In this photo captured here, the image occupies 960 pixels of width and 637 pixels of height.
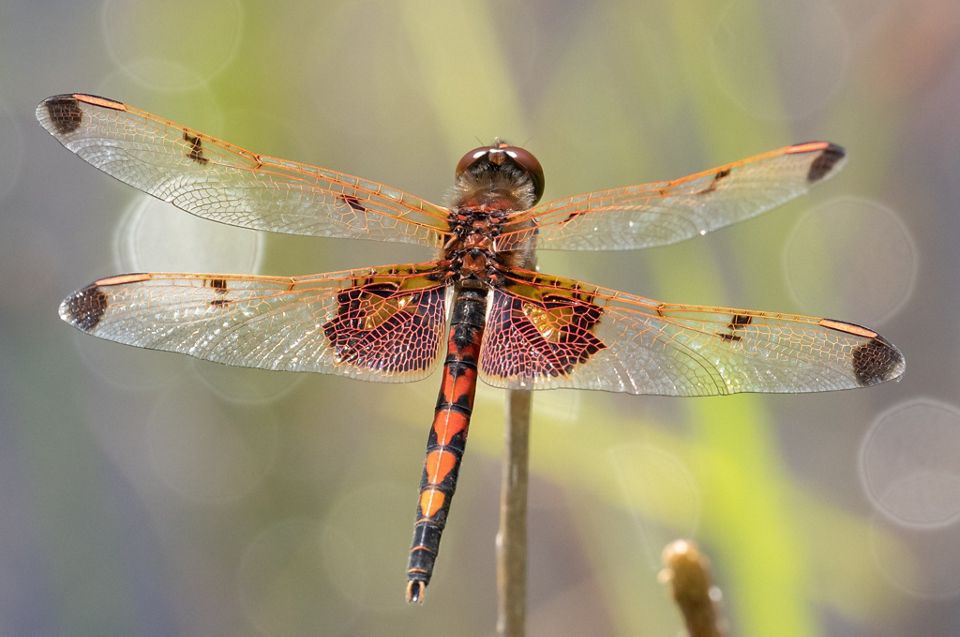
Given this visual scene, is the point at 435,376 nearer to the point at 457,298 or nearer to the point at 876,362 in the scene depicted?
the point at 457,298

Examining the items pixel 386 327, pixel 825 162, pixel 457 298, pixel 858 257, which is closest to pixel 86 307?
pixel 386 327

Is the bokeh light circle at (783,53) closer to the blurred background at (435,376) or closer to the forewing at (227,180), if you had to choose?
the blurred background at (435,376)

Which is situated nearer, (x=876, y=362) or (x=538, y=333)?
(x=876, y=362)

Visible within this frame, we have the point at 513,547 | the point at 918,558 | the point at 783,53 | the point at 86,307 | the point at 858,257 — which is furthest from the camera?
the point at 783,53

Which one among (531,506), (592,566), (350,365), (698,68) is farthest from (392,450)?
(698,68)

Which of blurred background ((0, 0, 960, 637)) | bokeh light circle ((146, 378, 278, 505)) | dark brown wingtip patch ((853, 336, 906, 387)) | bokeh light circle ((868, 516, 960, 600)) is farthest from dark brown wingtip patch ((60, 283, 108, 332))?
bokeh light circle ((868, 516, 960, 600))

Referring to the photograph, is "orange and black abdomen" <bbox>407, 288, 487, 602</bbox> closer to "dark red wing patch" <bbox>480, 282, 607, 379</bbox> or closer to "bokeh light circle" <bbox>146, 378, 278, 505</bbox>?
"dark red wing patch" <bbox>480, 282, 607, 379</bbox>

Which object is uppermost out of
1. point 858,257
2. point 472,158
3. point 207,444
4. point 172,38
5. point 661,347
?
point 172,38
